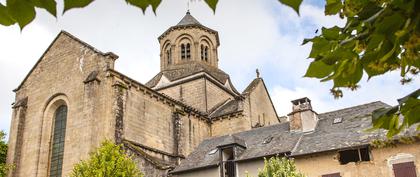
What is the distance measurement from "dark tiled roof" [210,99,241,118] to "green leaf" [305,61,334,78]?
92.7ft

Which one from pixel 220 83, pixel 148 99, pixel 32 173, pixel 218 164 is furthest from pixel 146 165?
pixel 220 83

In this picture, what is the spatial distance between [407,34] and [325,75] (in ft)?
1.66

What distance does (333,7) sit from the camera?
256 centimetres

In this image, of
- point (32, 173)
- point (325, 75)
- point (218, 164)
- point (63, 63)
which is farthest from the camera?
point (63, 63)

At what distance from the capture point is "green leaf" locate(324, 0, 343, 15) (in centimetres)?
255

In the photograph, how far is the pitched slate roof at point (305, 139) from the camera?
19.7m

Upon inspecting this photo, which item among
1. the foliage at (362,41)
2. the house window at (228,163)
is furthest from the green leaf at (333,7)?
the house window at (228,163)

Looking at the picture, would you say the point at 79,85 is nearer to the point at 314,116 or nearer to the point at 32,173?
the point at 32,173

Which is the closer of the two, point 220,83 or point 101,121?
point 101,121

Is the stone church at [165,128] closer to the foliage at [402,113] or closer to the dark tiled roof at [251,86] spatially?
the dark tiled roof at [251,86]

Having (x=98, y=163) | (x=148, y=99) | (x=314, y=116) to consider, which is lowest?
(x=98, y=163)

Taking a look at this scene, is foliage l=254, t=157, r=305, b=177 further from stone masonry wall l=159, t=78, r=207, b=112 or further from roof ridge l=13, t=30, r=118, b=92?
stone masonry wall l=159, t=78, r=207, b=112

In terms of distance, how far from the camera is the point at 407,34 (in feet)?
6.34

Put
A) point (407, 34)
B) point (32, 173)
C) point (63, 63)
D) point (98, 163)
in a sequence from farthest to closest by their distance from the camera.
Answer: point (63, 63), point (32, 173), point (98, 163), point (407, 34)
